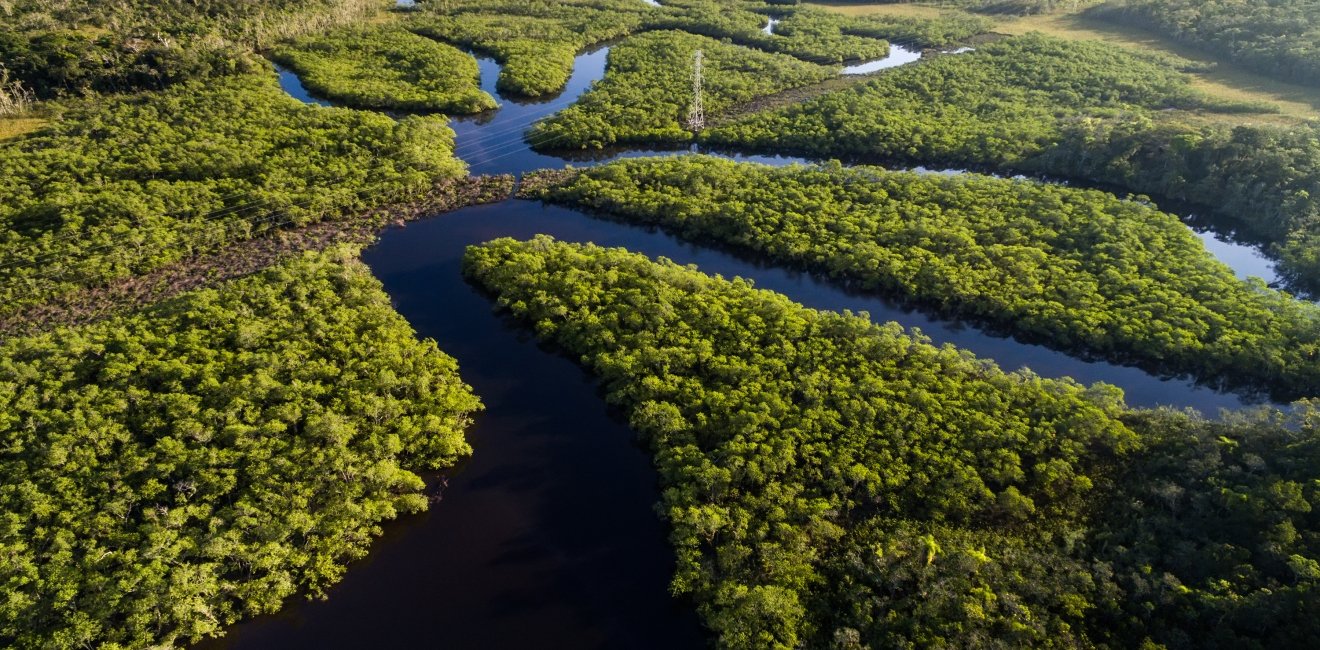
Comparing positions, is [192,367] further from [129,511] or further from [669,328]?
[669,328]

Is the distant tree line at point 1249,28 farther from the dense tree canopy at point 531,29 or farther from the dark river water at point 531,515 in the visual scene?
the dense tree canopy at point 531,29

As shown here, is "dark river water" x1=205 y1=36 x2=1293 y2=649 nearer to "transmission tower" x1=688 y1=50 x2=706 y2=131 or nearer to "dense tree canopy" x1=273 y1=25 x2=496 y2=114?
"transmission tower" x1=688 y1=50 x2=706 y2=131

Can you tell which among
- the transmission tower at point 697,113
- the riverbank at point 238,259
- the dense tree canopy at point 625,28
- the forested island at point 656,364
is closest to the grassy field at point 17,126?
the forested island at point 656,364

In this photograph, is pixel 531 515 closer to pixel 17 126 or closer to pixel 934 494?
pixel 934 494

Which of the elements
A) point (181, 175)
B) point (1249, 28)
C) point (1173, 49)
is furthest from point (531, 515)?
point (1249, 28)

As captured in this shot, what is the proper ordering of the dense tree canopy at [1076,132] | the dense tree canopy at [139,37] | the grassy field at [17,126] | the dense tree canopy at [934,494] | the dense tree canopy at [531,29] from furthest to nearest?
the dense tree canopy at [531,29]
the dense tree canopy at [139,37]
the grassy field at [17,126]
the dense tree canopy at [1076,132]
the dense tree canopy at [934,494]

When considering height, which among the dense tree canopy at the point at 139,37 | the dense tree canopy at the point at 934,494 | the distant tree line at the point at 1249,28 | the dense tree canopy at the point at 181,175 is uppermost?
the distant tree line at the point at 1249,28

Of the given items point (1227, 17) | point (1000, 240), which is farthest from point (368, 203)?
point (1227, 17)
